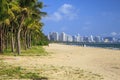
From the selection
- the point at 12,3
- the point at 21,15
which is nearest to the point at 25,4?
the point at 21,15

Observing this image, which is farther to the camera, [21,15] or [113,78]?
[21,15]

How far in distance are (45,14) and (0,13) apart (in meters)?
12.8

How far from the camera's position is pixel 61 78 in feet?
52.0

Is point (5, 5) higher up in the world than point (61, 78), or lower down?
higher up

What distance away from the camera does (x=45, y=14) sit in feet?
129

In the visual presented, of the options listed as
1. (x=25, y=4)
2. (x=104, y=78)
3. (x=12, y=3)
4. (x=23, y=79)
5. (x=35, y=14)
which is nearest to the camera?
(x=23, y=79)

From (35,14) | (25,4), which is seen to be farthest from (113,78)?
(35,14)

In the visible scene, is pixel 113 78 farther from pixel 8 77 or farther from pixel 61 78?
pixel 8 77

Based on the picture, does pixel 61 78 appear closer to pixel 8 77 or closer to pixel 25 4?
pixel 8 77

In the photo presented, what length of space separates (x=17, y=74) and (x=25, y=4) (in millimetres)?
19714

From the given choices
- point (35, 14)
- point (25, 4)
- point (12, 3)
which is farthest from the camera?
point (35, 14)

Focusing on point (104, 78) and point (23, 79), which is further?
point (104, 78)

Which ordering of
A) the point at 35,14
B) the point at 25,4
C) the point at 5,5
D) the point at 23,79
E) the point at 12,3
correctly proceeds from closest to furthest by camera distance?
the point at 23,79, the point at 5,5, the point at 12,3, the point at 25,4, the point at 35,14

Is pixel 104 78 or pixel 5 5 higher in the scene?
pixel 5 5
